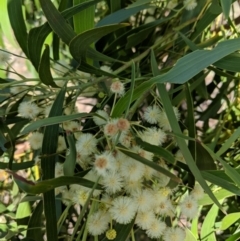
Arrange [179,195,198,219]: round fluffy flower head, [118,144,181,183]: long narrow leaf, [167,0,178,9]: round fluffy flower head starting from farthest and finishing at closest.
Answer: [167,0,178,9]: round fluffy flower head < [179,195,198,219]: round fluffy flower head < [118,144,181,183]: long narrow leaf

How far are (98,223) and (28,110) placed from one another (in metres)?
0.19

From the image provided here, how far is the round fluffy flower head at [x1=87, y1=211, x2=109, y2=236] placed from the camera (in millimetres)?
602

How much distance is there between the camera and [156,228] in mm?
627

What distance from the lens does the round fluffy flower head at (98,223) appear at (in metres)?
0.60

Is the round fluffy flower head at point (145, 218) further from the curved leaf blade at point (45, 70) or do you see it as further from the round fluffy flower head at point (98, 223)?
the curved leaf blade at point (45, 70)

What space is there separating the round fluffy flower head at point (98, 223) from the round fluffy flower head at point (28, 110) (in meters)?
0.17

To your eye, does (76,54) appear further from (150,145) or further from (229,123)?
(229,123)

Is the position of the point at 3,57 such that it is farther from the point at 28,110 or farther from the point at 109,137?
the point at 109,137

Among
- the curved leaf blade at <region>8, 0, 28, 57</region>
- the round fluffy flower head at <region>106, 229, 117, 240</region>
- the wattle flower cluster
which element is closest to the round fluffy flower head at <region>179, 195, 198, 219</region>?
the wattle flower cluster

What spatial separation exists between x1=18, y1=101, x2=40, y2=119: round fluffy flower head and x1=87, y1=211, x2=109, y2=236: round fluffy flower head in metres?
0.17

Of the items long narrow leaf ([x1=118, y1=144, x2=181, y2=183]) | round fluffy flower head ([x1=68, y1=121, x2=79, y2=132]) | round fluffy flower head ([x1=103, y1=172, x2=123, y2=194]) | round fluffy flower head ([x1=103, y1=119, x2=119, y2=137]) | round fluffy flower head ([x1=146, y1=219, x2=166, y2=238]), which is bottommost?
round fluffy flower head ([x1=146, y1=219, x2=166, y2=238])

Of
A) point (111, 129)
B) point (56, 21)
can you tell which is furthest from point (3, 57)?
point (111, 129)

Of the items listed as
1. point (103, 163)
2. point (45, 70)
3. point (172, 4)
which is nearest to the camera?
point (103, 163)

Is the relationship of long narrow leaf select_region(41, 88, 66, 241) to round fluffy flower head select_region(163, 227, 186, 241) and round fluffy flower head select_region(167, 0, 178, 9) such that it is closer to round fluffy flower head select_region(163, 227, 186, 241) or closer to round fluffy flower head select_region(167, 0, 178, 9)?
round fluffy flower head select_region(163, 227, 186, 241)
